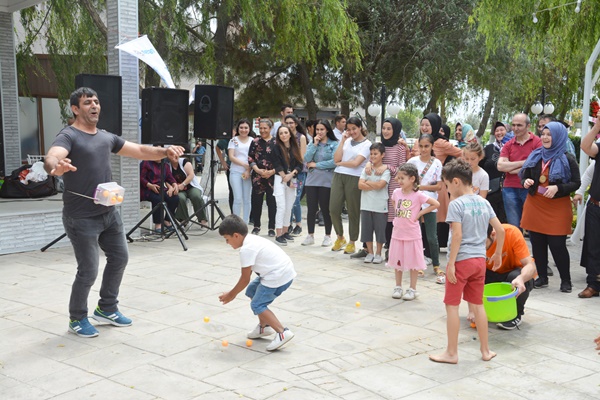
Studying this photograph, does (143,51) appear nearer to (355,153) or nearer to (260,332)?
(355,153)

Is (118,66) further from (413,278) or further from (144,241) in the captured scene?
(413,278)

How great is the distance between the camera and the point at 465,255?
193 inches

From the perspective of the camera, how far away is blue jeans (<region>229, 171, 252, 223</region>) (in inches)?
399

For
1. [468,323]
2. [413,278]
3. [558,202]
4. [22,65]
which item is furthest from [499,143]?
[22,65]

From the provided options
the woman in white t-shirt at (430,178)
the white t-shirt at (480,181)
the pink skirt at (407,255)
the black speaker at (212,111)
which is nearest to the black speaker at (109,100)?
the black speaker at (212,111)

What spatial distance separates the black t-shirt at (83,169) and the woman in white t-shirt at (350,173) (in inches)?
159

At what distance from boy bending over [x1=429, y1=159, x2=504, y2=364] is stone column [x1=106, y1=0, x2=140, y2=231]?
5956 mm

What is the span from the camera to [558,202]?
706 cm

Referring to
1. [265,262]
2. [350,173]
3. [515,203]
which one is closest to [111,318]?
[265,262]

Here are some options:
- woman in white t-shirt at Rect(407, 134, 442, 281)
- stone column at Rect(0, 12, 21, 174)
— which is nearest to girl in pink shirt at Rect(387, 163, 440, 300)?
woman in white t-shirt at Rect(407, 134, 442, 281)

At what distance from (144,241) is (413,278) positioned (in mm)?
4592

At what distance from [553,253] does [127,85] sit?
6.24 metres

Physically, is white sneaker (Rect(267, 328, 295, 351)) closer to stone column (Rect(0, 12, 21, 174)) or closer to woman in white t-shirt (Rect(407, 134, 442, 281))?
woman in white t-shirt (Rect(407, 134, 442, 281))

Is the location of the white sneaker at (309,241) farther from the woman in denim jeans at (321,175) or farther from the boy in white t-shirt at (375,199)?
the boy in white t-shirt at (375,199)
